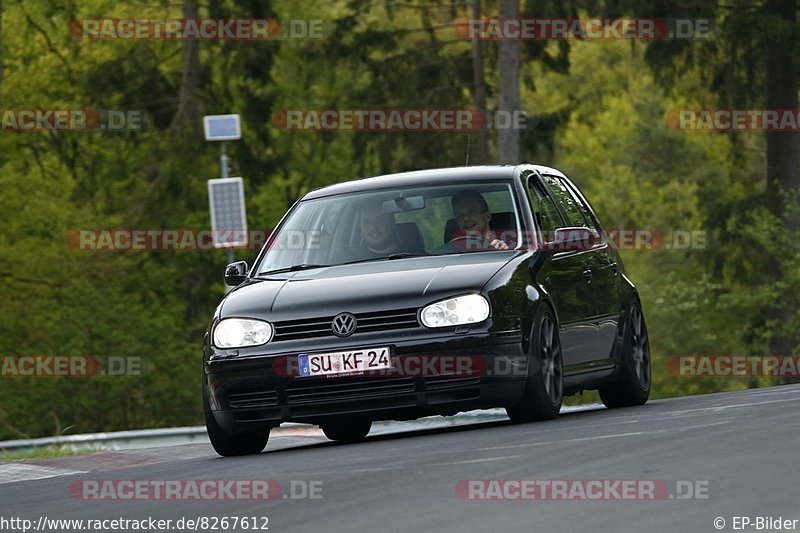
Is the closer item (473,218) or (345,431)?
(473,218)

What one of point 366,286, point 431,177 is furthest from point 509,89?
point 366,286

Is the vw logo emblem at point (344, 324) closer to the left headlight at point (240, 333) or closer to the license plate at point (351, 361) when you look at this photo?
the license plate at point (351, 361)

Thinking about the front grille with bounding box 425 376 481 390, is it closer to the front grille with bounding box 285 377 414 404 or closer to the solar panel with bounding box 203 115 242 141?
the front grille with bounding box 285 377 414 404

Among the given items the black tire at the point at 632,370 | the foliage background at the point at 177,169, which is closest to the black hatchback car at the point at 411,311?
the black tire at the point at 632,370

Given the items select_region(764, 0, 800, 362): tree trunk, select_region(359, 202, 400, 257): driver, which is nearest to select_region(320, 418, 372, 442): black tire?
select_region(359, 202, 400, 257): driver

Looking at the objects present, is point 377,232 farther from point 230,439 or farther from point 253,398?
point 230,439

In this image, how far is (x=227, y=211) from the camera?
71.5ft

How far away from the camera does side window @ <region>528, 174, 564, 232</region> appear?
1230 centimetres

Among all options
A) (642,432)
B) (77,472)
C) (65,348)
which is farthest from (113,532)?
(65,348)

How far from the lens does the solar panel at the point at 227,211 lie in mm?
21281

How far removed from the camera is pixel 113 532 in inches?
297

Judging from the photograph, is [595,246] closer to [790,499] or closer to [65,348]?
[790,499]

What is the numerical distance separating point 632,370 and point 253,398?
351 centimetres

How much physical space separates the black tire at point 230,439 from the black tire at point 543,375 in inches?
64.8
